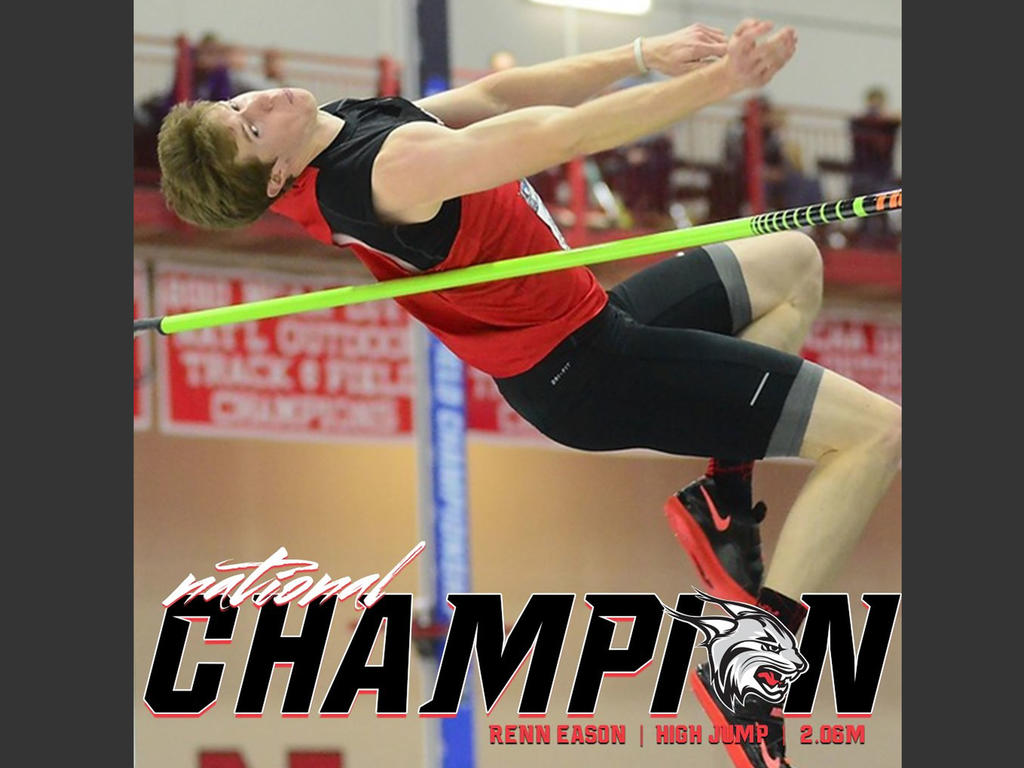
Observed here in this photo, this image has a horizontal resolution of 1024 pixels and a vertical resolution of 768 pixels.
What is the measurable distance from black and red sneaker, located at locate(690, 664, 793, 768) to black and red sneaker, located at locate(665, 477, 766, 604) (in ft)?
0.80

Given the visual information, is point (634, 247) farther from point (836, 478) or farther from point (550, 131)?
point (836, 478)

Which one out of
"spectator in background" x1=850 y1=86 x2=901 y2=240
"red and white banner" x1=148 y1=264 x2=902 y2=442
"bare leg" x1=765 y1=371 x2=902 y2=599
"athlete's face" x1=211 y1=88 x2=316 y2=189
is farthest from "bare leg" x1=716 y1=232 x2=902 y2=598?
"spectator in background" x1=850 y1=86 x2=901 y2=240

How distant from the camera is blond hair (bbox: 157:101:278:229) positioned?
334 cm

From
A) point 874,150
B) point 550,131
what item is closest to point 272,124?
point 550,131

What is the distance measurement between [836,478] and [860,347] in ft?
19.2

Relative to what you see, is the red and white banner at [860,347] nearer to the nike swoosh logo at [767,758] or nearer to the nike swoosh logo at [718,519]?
the nike swoosh logo at [718,519]

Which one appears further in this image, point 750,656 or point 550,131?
point 750,656

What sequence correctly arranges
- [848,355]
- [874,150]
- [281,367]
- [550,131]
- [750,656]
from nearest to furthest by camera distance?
[550,131]
[750,656]
[281,367]
[848,355]
[874,150]

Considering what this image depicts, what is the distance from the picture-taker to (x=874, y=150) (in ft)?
31.6

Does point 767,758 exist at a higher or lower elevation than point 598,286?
lower

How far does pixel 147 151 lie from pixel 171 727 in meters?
2.79

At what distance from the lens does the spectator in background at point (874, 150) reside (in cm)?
960

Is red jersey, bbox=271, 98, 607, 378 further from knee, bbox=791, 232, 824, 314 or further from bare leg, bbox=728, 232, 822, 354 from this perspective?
knee, bbox=791, 232, 824, 314

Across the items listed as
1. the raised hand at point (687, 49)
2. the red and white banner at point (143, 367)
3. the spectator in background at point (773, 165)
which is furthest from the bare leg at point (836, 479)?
the spectator in background at point (773, 165)
